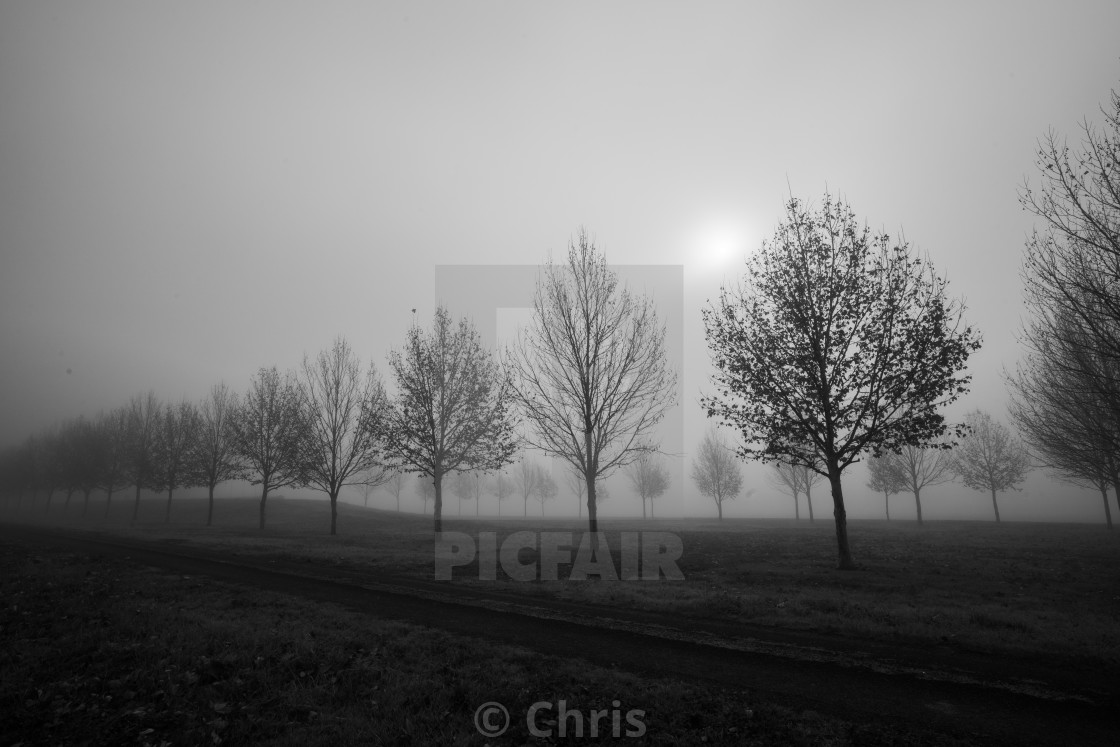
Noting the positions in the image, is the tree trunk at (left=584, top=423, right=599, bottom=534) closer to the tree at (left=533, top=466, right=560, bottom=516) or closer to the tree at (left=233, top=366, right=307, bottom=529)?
the tree at (left=233, top=366, right=307, bottom=529)

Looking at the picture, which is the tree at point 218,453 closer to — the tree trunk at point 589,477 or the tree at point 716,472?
the tree trunk at point 589,477

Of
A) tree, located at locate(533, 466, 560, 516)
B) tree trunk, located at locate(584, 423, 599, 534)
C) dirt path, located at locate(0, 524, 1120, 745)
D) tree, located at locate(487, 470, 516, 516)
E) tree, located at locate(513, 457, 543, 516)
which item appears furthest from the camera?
tree, located at locate(487, 470, 516, 516)

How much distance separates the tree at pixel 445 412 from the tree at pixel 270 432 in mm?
14157

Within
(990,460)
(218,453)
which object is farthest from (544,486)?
(990,460)

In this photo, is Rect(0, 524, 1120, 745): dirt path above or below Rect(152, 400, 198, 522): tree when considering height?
below

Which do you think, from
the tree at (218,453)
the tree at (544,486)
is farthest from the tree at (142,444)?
the tree at (544,486)

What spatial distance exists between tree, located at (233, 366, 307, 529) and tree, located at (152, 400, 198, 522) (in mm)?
13615

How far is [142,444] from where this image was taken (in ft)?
199

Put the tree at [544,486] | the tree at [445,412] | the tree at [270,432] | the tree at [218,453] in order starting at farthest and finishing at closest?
the tree at [544,486]
the tree at [218,453]
the tree at [270,432]
the tree at [445,412]

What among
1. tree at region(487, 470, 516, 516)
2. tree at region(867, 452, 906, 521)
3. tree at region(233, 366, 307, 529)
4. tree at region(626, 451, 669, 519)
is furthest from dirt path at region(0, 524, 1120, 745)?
tree at region(487, 470, 516, 516)

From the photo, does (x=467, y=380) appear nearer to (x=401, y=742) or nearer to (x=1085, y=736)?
(x=401, y=742)

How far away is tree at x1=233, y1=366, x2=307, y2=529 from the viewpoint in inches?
1604

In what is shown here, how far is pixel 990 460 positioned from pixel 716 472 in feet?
91.3

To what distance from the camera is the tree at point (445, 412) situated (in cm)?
2998
